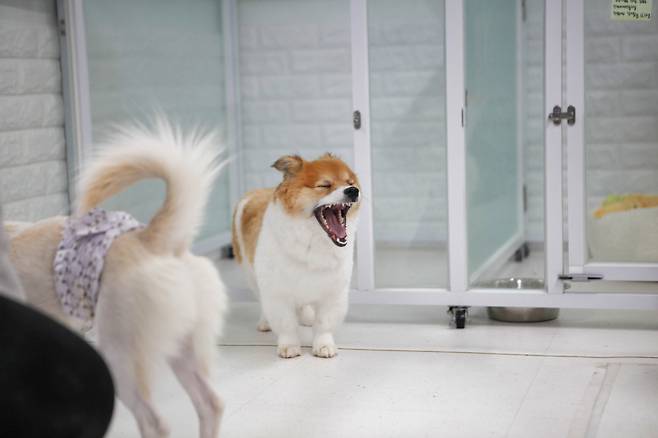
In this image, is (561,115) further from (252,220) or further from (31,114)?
(31,114)

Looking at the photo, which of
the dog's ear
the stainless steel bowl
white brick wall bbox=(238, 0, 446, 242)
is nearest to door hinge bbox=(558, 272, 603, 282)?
the stainless steel bowl

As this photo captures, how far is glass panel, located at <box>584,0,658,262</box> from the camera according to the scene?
358cm

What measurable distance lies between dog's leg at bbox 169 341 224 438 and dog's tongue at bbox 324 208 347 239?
45.9 inches

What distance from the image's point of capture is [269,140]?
4.84 meters

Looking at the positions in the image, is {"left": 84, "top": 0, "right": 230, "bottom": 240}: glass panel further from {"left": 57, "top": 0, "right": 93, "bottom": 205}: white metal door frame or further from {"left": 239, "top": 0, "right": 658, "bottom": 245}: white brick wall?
{"left": 239, "top": 0, "right": 658, "bottom": 245}: white brick wall

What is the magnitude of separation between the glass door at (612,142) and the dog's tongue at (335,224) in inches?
37.4

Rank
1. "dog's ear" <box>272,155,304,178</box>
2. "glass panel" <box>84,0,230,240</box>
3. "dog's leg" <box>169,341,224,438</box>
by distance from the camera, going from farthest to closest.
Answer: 1. "glass panel" <box>84,0,230,240</box>
2. "dog's ear" <box>272,155,304,178</box>
3. "dog's leg" <box>169,341,224,438</box>

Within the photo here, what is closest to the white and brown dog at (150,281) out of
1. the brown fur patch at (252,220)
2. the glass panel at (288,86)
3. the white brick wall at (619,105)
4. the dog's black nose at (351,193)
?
the dog's black nose at (351,193)

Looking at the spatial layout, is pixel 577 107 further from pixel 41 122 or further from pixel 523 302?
pixel 41 122

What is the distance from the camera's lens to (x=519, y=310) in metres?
3.79

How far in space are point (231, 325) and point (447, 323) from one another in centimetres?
90

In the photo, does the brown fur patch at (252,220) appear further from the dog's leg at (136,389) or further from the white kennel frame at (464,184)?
the dog's leg at (136,389)

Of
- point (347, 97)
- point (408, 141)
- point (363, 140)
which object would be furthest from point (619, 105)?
point (347, 97)

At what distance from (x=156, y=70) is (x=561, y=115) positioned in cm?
194
